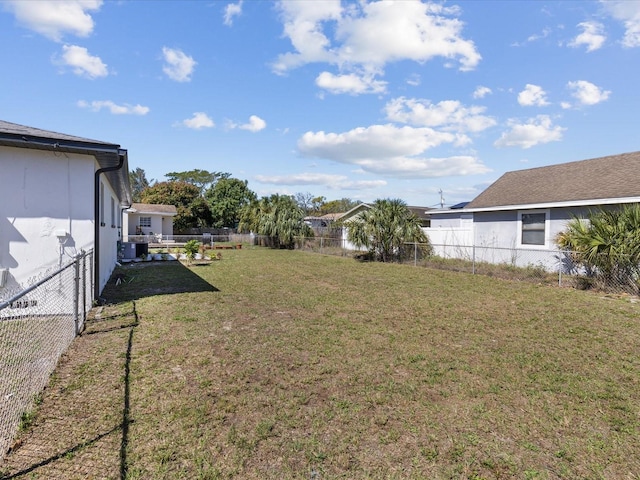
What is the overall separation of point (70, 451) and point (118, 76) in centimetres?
1194

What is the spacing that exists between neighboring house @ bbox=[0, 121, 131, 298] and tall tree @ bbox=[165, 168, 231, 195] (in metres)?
57.3

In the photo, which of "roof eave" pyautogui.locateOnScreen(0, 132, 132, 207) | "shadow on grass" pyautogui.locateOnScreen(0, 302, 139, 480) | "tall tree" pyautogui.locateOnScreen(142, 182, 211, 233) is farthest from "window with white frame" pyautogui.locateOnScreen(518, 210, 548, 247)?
"tall tree" pyautogui.locateOnScreen(142, 182, 211, 233)

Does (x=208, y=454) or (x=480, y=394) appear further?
(x=480, y=394)

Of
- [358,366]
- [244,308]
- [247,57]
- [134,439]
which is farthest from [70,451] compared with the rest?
[247,57]

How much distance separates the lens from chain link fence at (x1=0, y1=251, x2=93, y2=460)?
2863 mm

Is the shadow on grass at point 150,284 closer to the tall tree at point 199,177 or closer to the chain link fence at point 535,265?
the chain link fence at point 535,265

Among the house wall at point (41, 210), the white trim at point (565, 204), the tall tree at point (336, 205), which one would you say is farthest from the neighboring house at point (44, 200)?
the tall tree at point (336, 205)

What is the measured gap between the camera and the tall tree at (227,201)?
40.6 m

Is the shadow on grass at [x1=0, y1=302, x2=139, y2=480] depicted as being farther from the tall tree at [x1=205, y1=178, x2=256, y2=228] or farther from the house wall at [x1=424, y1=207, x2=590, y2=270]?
the tall tree at [x1=205, y1=178, x2=256, y2=228]

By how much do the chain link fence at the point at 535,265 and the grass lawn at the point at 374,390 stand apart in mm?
1540

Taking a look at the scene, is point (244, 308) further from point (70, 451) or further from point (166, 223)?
point (166, 223)

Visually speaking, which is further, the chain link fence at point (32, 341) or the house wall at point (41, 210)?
the house wall at point (41, 210)

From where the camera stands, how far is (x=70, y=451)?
8.06ft

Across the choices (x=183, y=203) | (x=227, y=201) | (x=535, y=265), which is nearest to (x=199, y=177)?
(x=183, y=203)
